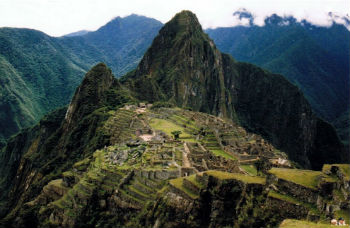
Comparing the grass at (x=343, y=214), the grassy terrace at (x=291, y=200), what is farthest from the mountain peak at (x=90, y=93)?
the grass at (x=343, y=214)

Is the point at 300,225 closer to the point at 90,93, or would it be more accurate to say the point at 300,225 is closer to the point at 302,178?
the point at 302,178

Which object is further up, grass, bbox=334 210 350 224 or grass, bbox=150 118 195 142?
grass, bbox=334 210 350 224

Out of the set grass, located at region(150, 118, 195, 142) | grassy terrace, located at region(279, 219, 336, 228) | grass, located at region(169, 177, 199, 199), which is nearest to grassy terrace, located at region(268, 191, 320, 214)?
grassy terrace, located at region(279, 219, 336, 228)

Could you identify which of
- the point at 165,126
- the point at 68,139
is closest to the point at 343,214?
the point at 165,126

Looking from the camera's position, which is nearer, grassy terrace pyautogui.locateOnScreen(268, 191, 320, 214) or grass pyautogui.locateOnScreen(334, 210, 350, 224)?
grass pyautogui.locateOnScreen(334, 210, 350, 224)

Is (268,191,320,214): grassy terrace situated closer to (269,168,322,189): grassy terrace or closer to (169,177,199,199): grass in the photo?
(269,168,322,189): grassy terrace

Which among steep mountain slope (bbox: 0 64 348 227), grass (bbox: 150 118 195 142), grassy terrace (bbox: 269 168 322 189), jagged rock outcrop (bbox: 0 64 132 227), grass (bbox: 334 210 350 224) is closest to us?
grass (bbox: 334 210 350 224)

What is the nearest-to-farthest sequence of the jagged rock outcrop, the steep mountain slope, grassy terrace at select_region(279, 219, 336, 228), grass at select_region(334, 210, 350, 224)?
grassy terrace at select_region(279, 219, 336, 228) < grass at select_region(334, 210, 350, 224) < the steep mountain slope < the jagged rock outcrop

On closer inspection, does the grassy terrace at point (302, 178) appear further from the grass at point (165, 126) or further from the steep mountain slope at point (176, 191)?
the grass at point (165, 126)

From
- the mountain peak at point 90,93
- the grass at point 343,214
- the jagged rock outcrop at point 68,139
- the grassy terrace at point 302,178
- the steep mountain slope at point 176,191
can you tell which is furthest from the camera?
the mountain peak at point 90,93

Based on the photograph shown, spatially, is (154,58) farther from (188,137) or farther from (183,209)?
(183,209)

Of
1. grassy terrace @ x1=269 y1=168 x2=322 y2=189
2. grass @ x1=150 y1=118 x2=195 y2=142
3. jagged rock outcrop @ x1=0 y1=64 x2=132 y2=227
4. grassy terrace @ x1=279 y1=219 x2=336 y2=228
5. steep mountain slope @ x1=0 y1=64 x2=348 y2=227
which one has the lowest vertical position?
jagged rock outcrop @ x1=0 y1=64 x2=132 y2=227
